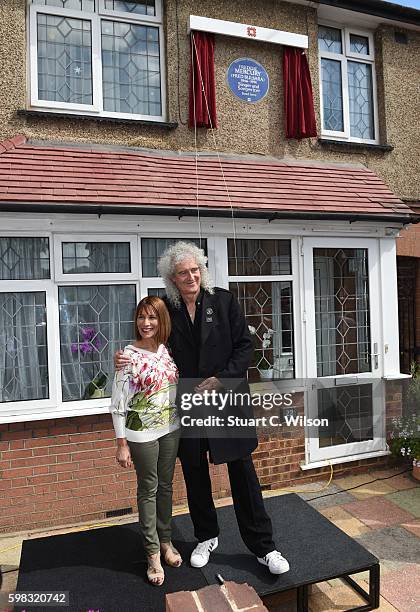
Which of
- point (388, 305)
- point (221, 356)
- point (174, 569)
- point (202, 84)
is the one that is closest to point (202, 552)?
point (174, 569)

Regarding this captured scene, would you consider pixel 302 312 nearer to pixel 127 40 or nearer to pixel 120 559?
pixel 120 559

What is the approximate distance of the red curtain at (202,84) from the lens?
5.55 metres

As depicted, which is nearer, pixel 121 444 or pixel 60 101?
pixel 121 444

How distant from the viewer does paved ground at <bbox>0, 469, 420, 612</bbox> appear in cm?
345

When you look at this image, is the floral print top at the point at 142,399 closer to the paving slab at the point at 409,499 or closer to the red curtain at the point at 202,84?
the paving slab at the point at 409,499

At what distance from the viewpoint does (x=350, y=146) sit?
6355 mm

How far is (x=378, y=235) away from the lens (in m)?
5.69

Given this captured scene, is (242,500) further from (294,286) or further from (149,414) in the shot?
(294,286)

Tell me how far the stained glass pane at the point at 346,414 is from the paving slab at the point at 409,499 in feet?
2.54

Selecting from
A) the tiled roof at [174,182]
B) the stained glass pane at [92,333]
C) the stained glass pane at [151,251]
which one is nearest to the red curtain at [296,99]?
the tiled roof at [174,182]

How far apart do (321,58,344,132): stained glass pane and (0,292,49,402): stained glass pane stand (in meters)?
4.36

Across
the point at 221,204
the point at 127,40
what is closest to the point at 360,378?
the point at 221,204

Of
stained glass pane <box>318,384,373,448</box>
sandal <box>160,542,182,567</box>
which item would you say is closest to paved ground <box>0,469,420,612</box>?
stained glass pane <box>318,384,373,448</box>

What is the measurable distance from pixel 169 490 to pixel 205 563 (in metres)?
0.57
